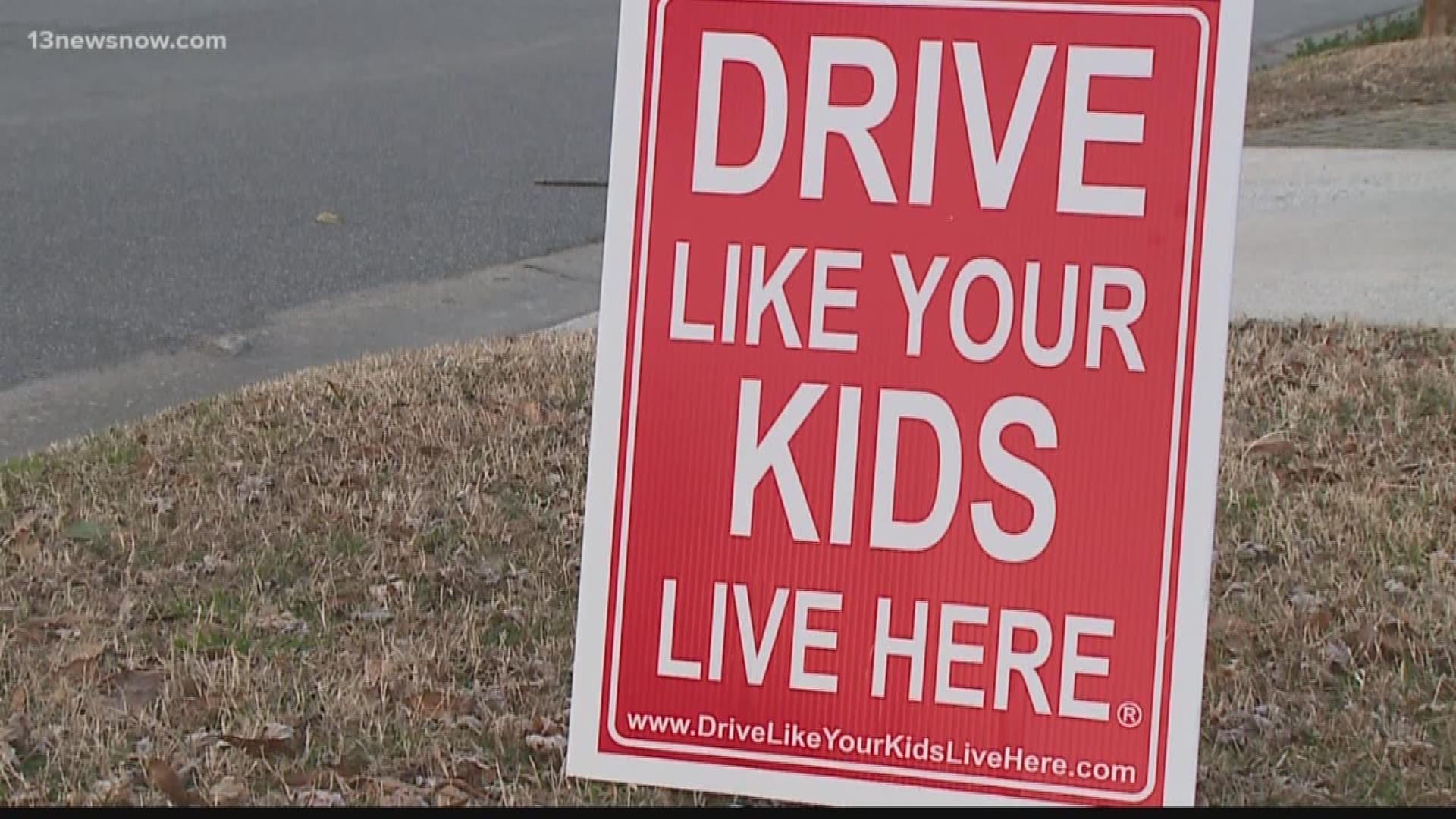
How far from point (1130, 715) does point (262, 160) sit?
7.33 metres

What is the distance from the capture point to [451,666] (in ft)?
12.4

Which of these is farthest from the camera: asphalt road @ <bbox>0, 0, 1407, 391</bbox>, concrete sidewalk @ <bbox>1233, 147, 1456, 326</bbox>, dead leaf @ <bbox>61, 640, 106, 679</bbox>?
asphalt road @ <bbox>0, 0, 1407, 391</bbox>

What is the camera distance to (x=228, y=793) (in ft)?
10.6

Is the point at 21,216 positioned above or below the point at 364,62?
below

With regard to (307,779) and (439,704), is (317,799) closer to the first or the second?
(307,779)

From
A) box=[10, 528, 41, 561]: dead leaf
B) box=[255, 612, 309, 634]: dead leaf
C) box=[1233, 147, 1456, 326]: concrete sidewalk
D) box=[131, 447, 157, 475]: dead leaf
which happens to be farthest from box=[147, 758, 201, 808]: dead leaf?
box=[1233, 147, 1456, 326]: concrete sidewalk

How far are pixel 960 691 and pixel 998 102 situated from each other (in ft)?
2.45

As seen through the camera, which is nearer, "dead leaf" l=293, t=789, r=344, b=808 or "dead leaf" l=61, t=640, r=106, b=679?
"dead leaf" l=293, t=789, r=344, b=808

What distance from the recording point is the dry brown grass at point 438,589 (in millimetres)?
3385

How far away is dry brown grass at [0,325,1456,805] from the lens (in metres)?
3.38

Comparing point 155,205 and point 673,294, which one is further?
point 155,205

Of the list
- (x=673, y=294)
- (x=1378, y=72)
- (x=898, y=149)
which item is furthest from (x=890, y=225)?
(x=1378, y=72)

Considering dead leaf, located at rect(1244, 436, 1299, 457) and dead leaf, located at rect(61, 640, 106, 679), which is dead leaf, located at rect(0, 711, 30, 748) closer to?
dead leaf, located at rect(61, 640, 106, 679)

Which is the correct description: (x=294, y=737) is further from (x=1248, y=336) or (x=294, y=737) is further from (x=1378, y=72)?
(x=1378, y=72)
